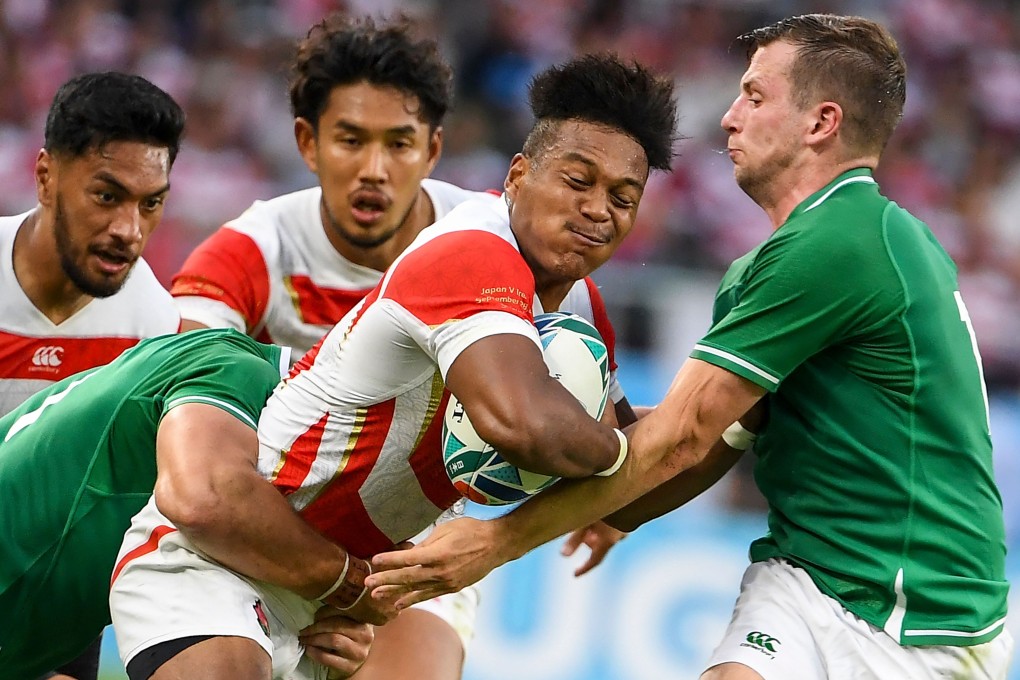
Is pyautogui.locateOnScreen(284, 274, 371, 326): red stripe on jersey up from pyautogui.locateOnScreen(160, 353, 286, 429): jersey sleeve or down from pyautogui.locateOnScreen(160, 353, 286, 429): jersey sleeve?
up

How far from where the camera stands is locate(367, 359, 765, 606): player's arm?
326 centimetres

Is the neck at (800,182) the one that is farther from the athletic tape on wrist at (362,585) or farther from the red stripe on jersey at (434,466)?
the athletic tape on wrist at (362,585)

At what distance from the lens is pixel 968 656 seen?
3604mm

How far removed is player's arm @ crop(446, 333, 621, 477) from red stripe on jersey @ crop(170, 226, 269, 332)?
2.25 metres

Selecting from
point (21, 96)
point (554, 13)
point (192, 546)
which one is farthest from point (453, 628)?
point (554, 13)

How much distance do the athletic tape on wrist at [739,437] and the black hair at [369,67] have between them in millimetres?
1939

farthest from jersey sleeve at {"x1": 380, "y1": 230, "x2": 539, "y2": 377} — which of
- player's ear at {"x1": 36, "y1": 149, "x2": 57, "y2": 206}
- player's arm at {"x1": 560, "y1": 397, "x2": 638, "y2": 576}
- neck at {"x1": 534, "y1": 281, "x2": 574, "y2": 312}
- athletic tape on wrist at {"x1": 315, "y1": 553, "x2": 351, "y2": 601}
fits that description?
player's ear at {"x1": 36, "y1": 149, "x2": 57, "y2": 206}

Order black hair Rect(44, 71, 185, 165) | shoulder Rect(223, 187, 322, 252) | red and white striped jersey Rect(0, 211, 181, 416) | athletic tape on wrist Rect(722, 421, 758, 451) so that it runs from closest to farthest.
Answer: athletic tape on wrist Rect(722, 421, 758, 451)
black hair Rect(44, 71, 185, 165)
red and white striped jersey Rect(0, 211, 181, 416)
shoulder Rect(223, 187, 322, 252)

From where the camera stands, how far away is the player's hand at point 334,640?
371 centimetres

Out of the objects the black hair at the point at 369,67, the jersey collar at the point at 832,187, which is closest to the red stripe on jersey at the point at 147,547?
the jersey collar at the point at 832,187

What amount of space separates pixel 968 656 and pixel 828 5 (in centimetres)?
936

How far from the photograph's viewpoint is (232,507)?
3.35 m

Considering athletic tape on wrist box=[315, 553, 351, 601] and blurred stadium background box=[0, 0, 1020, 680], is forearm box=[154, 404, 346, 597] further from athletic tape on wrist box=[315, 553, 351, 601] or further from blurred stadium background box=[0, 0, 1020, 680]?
blurred stadium background box=[0, 0, 1020, 680]

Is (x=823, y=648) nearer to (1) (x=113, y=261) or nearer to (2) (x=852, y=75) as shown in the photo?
(2) (x=852, y=75)
